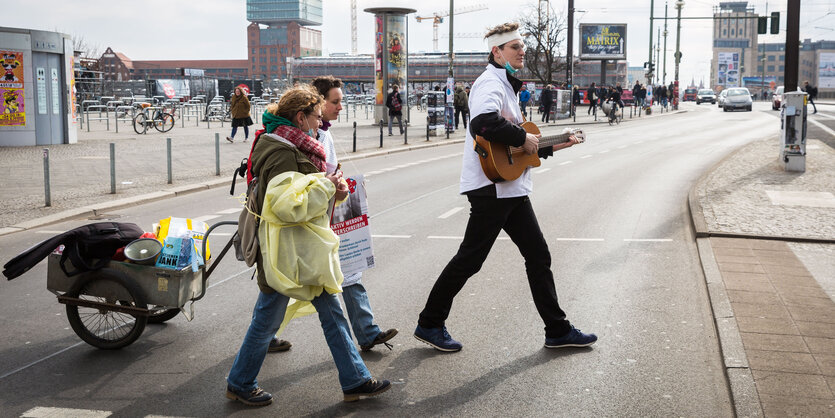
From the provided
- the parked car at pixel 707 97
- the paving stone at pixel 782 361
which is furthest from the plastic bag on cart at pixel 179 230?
the parked car at pixel 707 97

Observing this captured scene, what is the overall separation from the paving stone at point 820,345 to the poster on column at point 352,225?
8.90 feet

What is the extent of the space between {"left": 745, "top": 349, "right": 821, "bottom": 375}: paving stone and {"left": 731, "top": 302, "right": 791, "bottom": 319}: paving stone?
89 centimetres

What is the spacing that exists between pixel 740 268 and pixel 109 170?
12.8 metres

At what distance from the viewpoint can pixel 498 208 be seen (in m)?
5.12

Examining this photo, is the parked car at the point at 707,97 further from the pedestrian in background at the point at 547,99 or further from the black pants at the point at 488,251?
the black pants at the point at 488,251

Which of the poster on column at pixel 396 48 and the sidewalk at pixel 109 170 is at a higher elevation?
the poster on column at pixel 396 48

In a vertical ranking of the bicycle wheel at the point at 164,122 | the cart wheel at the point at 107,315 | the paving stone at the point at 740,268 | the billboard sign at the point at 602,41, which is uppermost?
the billboard sign at the point at 602,41

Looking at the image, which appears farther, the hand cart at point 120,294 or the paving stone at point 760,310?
the paving stone at point 760,310

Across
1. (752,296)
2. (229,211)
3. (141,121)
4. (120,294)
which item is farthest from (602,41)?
(120,294)

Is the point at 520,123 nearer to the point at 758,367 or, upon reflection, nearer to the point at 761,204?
the point at 758,367

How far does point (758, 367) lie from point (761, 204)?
23.9ft

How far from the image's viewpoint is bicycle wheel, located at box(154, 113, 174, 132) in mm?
28953

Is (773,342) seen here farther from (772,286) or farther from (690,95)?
(690,95)

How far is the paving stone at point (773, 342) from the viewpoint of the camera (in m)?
5.14
